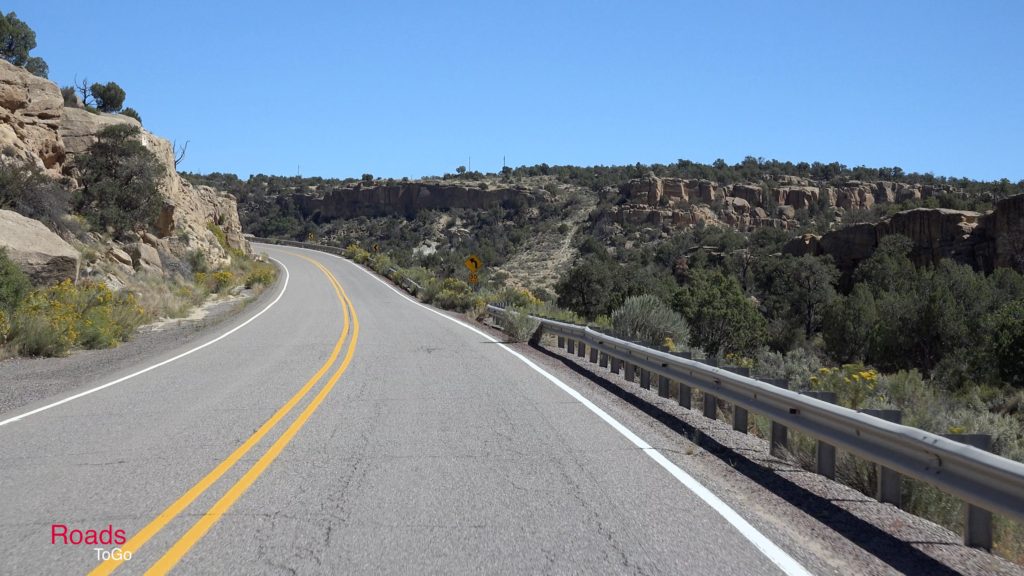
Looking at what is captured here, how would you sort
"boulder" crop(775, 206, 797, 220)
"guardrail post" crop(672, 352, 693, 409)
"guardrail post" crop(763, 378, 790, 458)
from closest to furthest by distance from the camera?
"guardrail post" crop(763, 378, 790, 458)
"guardrail post" crop(672, 352, 693, 409)
"boulder" crop(775, 206, 797, 220)

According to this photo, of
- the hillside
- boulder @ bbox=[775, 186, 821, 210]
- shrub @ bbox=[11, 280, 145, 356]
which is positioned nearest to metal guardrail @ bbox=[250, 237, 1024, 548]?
shrub @ bbox=[11, 280, 145, 356]

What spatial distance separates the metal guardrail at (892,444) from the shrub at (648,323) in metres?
7.71

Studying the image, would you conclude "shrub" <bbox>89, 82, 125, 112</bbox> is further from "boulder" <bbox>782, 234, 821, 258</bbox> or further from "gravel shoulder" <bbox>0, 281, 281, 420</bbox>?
"boulder" <bbox>782, 234, 821, 258</bbox>

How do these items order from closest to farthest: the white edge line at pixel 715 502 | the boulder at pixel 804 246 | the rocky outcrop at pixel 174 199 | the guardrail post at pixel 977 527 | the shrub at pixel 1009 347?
the white edge line at pixel 715 502
the guardrail post at pixel 977 527
the shrub at pixel 1009 347
the rocky outcrop at pixel 174 199
the boulder at pixel 804 246

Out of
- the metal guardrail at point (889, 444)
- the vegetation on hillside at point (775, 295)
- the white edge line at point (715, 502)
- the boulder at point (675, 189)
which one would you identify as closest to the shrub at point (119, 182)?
the vegetation on hillside at point (775, 295)

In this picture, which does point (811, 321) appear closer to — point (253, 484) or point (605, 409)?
point (605, 409)

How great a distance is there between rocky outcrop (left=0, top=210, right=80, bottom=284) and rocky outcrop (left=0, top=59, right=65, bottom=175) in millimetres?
11535

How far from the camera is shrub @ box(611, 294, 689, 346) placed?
682 inches

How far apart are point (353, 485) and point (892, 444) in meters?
4.00

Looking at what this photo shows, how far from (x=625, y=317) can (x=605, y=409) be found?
796 centimetres

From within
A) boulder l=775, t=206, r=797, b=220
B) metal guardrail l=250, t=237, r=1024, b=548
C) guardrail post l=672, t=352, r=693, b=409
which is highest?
boulder l=775, t=206, r=797, b=220

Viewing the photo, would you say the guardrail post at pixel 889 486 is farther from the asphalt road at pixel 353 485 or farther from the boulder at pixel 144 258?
the boulder at pixel 144 258

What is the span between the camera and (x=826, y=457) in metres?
6.77

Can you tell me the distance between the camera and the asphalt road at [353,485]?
4.57m
